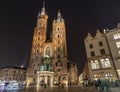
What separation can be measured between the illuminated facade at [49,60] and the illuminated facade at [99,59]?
85.3 feet

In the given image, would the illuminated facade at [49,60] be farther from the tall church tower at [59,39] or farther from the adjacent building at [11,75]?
the adjacent building at [11,75]

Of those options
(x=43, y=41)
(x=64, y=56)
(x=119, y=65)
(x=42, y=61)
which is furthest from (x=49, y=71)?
(x=119, y=65)

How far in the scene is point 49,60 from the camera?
6700 cm

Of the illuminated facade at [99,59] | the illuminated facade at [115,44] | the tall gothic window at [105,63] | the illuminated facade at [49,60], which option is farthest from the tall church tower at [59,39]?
the illuminated facade at [115,44]

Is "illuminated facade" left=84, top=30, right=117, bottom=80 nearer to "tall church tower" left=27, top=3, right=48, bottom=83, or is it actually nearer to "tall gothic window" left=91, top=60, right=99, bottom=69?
"tall gothic window" left=91, top=60, right=99, bottom=69

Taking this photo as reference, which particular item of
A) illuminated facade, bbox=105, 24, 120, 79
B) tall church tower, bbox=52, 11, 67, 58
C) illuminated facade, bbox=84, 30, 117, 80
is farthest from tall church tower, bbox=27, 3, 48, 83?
illuminated facade, bbox=105, 24, 120, 79

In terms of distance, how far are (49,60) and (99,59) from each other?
35.8m

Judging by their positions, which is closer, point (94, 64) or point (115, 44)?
point (115, 44)

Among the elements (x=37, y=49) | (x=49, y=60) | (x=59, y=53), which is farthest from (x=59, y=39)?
(x=49, y=60)

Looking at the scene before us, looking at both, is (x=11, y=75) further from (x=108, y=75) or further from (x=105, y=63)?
(x=108, y=75)

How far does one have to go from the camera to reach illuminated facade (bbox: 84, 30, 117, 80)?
34.6 m

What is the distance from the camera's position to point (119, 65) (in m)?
33.8

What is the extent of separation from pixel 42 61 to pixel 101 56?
3759 cm

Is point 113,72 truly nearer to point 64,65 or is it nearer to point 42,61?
point 64,65
